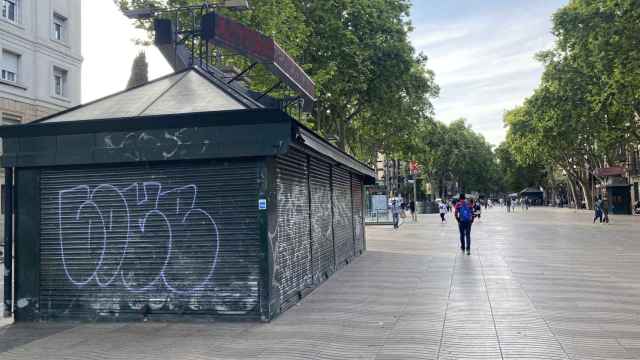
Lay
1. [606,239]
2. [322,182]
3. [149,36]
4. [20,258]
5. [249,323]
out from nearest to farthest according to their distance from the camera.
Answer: [249,323], [20,258], [322,182], [606,239], [149,36]

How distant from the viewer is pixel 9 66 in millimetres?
26109

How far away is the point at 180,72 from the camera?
9.04 metres

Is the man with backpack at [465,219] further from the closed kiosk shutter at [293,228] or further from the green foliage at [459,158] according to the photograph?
the green foliage at [459,158]

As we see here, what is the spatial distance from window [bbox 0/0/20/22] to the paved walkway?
23685 mm

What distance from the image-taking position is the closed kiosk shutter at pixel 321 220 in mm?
10250

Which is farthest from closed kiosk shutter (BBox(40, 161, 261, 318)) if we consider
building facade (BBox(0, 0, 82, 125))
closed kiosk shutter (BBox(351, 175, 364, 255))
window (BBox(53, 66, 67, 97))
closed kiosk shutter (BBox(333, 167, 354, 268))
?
window (BBox(53, 66, 67, 97))

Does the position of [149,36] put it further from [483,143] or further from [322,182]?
[483,143]

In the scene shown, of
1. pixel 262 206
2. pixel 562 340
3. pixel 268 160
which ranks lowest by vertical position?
pixel 562 340

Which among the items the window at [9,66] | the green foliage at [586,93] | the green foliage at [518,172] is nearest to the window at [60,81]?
the window at [9,66]

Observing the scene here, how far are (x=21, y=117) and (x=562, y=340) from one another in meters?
27.4

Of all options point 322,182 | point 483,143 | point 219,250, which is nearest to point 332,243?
point 322,182

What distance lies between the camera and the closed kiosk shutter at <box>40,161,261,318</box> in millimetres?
7438

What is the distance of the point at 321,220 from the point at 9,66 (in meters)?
22.6

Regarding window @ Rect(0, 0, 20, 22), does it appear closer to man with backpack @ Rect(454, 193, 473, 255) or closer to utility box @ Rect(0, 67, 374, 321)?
utility box @ Rect(0, 67, 374, 321)
